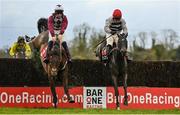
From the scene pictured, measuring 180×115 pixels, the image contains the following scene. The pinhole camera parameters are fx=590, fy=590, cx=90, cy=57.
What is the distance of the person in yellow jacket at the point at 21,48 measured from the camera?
21953 mm

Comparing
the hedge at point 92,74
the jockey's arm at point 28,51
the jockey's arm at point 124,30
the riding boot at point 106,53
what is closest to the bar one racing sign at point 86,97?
the hedge at point 92,74

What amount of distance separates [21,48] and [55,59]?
4.72m

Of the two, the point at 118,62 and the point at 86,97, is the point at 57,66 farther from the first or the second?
the point at 86,97

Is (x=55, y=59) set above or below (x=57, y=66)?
above

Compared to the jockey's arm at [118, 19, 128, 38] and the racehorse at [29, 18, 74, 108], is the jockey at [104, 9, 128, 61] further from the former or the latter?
the racehorse at [29, 18, 74, 108]

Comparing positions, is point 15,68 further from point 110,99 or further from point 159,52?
point 159,52

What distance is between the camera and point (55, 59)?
17.9 m

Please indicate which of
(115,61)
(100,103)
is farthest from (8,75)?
(115,61)

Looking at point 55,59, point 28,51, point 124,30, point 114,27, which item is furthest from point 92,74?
point 55,59

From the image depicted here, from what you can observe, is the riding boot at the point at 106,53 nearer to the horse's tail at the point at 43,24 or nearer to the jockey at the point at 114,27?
the jockey at the point at 114,27

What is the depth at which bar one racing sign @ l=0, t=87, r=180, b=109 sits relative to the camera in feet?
66.4

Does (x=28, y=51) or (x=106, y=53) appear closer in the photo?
(x=106, y=53)

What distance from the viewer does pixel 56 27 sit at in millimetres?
18453

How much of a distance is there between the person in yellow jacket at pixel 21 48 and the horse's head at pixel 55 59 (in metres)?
3.94
